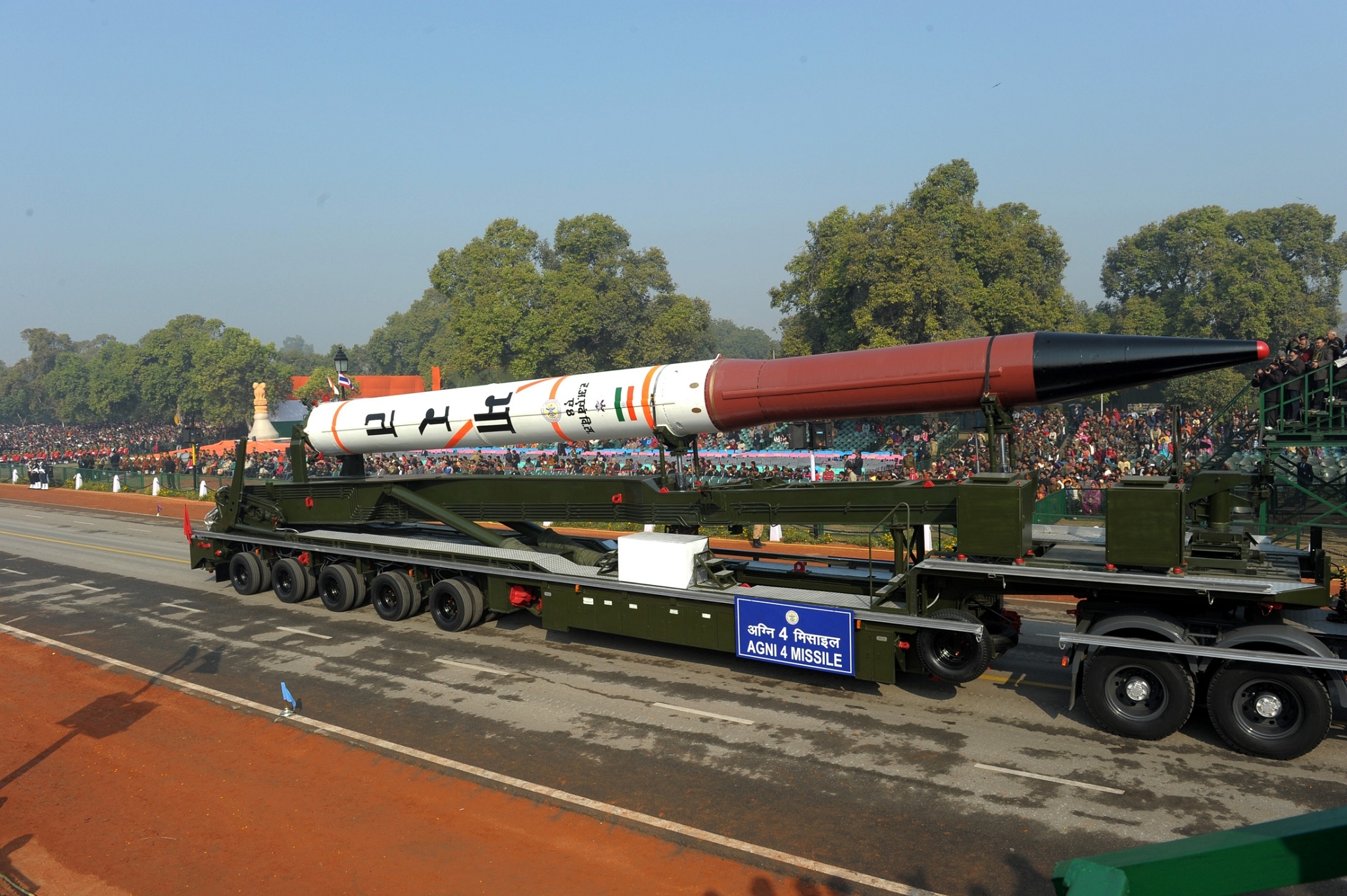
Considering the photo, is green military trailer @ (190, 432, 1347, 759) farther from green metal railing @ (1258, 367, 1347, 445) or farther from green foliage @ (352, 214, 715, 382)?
green foliage @ (352, 214, 715, 382)

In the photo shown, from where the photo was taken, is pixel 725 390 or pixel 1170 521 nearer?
pixel 1170 521

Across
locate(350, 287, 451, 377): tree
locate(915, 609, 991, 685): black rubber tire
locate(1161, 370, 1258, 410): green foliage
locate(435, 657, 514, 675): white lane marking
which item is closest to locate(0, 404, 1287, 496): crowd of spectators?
locate(1161, 370, 1258, 410): green foliage

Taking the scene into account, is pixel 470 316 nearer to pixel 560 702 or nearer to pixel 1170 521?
pixel 560 702

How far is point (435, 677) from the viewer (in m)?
12.5

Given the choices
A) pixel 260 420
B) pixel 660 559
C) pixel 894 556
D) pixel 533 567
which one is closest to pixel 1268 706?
pixel 894 556

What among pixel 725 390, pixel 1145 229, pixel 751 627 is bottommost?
pixel 751 627

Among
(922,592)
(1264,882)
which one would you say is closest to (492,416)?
(922,592)

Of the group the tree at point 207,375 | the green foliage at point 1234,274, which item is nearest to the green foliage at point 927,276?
the green foliage at point 1234,274

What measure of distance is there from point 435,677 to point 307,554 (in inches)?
256

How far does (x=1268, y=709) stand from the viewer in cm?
900

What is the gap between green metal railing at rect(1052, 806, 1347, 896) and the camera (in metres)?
1.82

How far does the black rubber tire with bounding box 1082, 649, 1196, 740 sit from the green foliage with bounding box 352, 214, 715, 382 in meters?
42.0

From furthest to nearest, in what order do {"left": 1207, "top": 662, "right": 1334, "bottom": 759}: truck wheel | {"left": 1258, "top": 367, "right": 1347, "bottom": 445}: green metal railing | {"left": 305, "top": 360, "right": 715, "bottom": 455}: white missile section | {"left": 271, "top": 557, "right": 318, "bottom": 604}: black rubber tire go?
{"left": 271, "top": 557, "right": 318, "bottom": 604}: black rubber tire → {"left": 1258, "top": 367, "right": 1347, "bottom": 445}: green metal railing → {"left": 305, "top": 360, "right": 715, "bottom": 455}: white missile section → {"left": 1207, "top": 662, "right": 1334, "bottom": 759}: truck wheel

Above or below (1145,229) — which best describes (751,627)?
below
